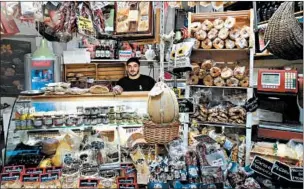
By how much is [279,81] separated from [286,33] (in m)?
0.69

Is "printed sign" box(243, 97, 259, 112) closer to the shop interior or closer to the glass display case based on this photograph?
the shop interior

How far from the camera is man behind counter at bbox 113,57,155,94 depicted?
2774 millimetres

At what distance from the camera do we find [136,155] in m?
2.03

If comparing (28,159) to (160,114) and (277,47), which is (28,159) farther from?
(277,47)

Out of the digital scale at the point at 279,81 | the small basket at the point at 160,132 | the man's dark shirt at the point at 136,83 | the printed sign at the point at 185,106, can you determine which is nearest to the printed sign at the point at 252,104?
the digital scale at the point at 279,81

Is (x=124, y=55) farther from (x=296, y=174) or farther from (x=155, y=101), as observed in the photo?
(x=296, y=174)

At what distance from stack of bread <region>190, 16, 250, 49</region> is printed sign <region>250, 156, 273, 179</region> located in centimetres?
109

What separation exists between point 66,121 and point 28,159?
55 centimetres

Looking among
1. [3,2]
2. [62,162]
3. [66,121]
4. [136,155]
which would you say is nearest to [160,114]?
[136,155]

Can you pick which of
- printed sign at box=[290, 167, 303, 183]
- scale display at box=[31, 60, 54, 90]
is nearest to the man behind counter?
scale display at box=[31, 60, 54, 90]

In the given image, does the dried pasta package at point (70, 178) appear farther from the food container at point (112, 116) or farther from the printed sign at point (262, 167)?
the printed sign at point (262, 167)

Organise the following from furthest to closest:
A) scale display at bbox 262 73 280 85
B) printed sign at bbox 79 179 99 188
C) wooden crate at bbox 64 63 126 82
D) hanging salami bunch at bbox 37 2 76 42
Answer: wooden crate at bbox 64 63 126 82
scale display at bbox 262 73 280 85
hanging salami bunch at bbox 37 2 76 42
printed sign at bbox 79 179 99 188

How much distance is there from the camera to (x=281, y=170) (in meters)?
1.74

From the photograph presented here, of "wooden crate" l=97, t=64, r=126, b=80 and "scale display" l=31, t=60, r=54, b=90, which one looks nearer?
"scale display" l=31, t=60, r=54, b=90
